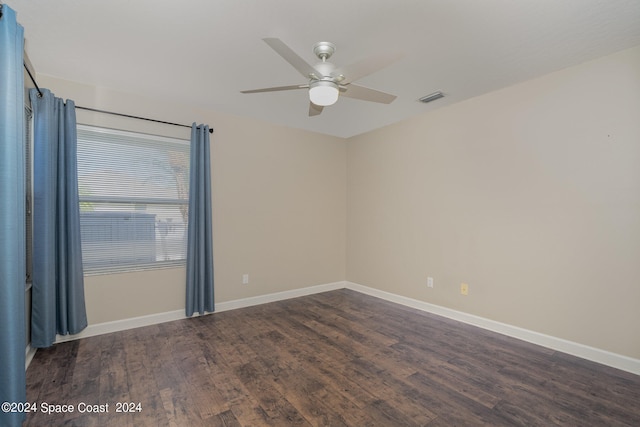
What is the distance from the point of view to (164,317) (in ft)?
11.8

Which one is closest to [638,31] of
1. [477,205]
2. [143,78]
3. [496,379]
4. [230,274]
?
[477,205]

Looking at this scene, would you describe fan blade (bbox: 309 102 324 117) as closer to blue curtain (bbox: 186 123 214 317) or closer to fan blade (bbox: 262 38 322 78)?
fan blade (bbox: 262 38 322 78)

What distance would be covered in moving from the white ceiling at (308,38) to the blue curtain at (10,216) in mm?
560

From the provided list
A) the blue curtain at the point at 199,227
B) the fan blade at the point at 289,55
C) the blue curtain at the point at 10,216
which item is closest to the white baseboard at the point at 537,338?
the blue curtain at the point at 199,227

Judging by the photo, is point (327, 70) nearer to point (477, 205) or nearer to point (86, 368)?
point (477, 205)

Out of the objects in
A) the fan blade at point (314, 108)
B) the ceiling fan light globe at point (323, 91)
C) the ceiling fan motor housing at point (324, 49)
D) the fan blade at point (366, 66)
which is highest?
the ceiling fan motor housing at point (324, 49)

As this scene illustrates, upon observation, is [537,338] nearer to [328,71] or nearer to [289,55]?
[328,71]

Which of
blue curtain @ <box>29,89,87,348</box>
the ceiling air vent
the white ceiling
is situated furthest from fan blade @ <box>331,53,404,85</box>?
blue curtain @ <box>29,89,87,348</box>

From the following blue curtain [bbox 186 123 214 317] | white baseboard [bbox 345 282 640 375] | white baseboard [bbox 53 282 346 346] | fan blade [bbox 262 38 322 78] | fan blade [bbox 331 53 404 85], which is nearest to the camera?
fan blade [bbox 262 38 322 78]

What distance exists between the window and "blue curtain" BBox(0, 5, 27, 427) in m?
1.59

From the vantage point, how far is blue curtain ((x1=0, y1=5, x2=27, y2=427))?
1.62 metres

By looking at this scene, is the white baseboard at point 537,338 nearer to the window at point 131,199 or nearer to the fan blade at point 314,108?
the fan blade at point 314,108

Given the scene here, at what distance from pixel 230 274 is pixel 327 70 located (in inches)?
118

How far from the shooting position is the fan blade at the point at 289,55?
5.87ft
